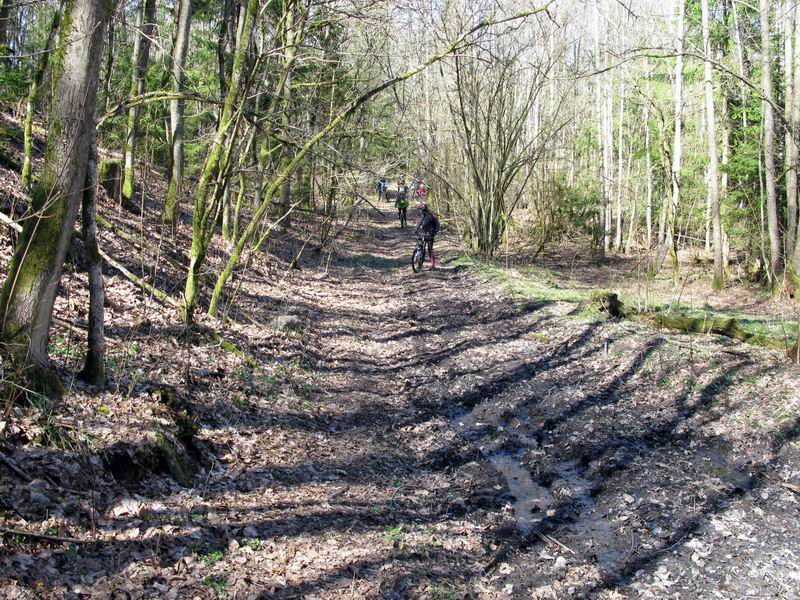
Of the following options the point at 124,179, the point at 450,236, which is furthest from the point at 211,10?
the point at 450,236

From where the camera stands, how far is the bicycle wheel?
18500 mm

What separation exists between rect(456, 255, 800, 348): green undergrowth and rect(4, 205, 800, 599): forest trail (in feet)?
3.08

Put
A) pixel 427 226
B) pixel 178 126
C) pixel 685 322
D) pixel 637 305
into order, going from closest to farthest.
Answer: pixel 685 322 → pixel 637 305 → pixel 178 126 → pixel 427 226

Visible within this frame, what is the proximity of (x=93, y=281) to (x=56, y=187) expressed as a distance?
38.3 inches

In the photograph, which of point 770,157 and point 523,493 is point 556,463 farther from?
point 770,157

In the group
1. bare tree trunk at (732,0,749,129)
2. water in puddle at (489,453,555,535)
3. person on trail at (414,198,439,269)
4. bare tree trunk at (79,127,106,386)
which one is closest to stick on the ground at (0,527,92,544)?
bare tree trunk at (79,127,106,386)

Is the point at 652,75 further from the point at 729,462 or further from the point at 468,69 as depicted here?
the point at 729,462

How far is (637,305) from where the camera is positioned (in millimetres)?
12820

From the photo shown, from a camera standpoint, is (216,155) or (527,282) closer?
(216,155)

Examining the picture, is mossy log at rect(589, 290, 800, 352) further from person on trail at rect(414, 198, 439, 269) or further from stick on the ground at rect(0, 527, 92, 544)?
stick on the ground at rect(0, 527, 92, 544)

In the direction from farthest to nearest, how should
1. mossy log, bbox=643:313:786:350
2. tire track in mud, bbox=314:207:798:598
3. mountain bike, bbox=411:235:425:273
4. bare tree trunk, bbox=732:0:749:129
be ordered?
mountain bike, bbox=411:235:425:273 < bare tree trunk, bbox=732:0:749:129 < mossy log, bbox=643:313:786:350 < tire track in mud, bbox=314:207:798:598

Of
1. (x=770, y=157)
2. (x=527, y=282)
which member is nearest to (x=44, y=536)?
(x=527, y=282)

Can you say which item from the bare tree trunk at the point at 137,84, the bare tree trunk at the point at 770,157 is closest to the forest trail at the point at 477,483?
the bare tree trunk at the point at 137,84

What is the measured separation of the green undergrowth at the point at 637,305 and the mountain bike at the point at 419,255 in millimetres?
1558
